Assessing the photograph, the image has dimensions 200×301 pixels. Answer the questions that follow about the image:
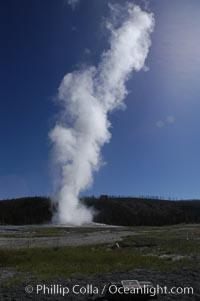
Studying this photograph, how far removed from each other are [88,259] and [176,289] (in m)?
13.4

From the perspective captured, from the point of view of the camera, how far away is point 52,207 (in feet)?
564

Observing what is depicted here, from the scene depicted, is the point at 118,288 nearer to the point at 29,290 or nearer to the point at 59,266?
the point at 29,290

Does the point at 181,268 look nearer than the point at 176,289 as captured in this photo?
No

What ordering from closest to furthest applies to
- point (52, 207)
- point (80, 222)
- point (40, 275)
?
1. point (40, 275)
2. point (80, 222)
3. point (52, 207)

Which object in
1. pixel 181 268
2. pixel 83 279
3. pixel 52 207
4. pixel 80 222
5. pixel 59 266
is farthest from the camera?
pixel 52 207

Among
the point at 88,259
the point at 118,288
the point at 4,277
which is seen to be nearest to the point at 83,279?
the point at 4,277

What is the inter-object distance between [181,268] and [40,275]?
8.23 m

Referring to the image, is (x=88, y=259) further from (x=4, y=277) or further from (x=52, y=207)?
(x=52, y=207)

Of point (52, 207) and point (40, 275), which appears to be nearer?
point (40, 275)

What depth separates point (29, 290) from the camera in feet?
58.7

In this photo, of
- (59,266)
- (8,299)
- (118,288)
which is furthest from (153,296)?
(59,266)

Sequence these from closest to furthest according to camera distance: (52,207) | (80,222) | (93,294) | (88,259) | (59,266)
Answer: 1. (93,294)
2. (59,266)
3. (88,259)
4. (80,222)
5. (52,207)

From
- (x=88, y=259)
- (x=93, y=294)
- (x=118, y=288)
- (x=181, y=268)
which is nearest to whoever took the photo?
(x=118, y=288)

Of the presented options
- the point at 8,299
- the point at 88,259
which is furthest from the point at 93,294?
the point at 88,259
